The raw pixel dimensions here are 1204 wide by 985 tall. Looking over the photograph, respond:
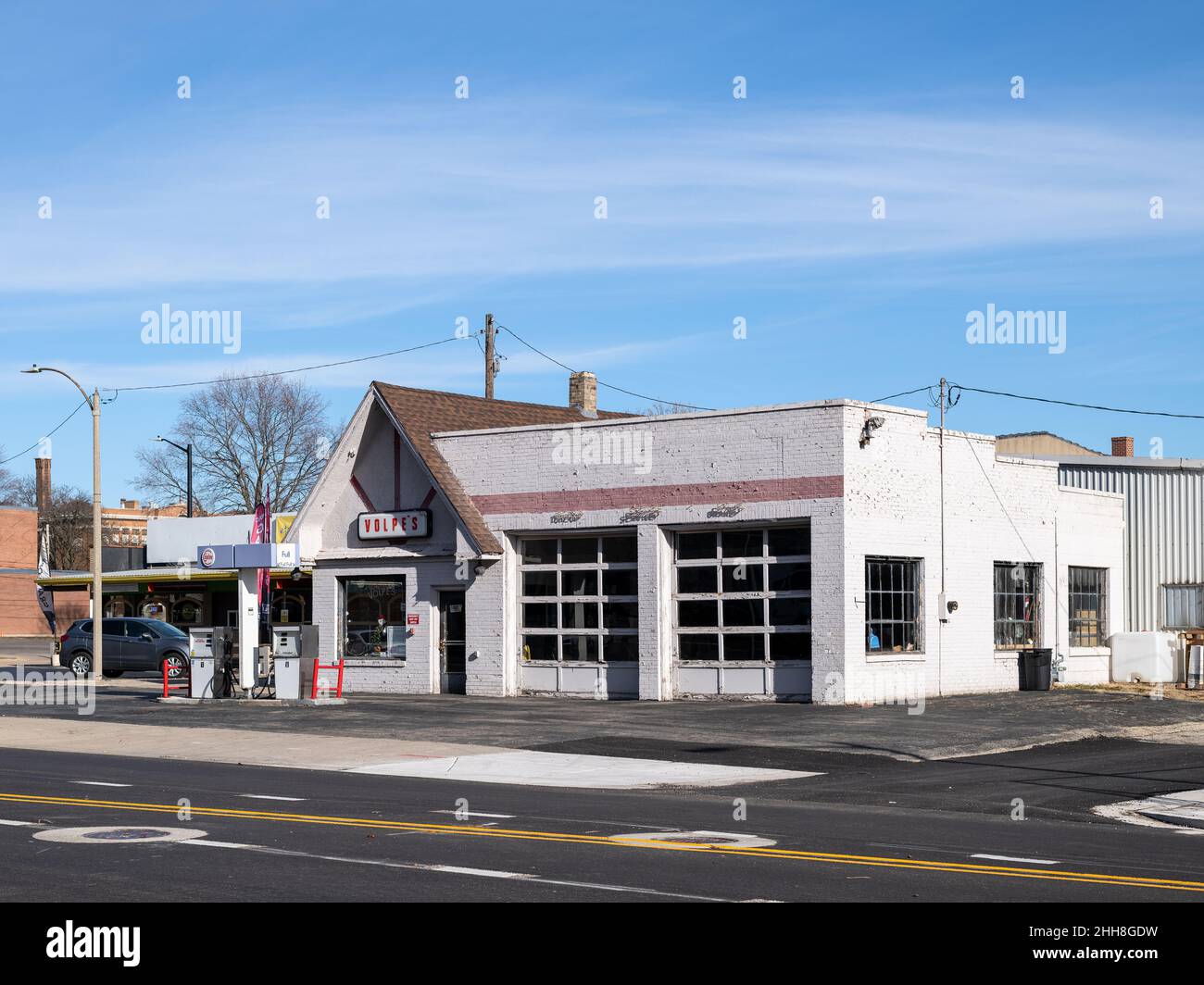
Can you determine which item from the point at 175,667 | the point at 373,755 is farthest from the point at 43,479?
the point at 373,755

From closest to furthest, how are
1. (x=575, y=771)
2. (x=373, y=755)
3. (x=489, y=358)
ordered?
(x=575, y=771) < (x=373, y=755) < (x=489, y=358)

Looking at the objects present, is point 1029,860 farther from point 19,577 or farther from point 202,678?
point 19,577

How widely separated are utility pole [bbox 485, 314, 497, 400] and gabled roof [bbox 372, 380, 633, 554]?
11.9 m

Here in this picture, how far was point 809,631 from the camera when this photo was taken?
27.6m

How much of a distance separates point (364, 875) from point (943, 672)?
21.3 metres

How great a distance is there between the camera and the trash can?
31.5 meters

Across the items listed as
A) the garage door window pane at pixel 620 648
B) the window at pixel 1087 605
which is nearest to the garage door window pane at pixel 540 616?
the garage door window pane at pixel 620 648

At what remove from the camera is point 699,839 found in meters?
12.1

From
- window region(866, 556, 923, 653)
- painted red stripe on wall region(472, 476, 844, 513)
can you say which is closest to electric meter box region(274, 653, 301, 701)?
painted red stripe on wall region(472, 476, 844, 513)

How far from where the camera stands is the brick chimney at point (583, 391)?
144ft

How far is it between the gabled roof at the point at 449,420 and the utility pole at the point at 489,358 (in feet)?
39.0

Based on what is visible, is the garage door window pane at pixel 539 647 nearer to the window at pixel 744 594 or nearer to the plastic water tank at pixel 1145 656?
the window at pixel 744 594

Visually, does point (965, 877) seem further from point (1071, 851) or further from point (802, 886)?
point (1071, 851)

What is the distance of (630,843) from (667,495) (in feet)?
57.2
